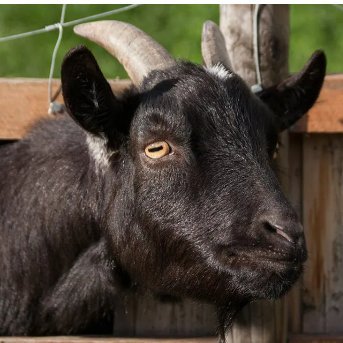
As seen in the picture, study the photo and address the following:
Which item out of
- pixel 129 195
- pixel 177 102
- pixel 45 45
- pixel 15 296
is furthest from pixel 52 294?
pixel 45 45

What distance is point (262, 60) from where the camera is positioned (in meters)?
6.80

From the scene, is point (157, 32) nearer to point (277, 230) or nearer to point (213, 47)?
point (213, 47)

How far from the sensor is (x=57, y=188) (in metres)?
6.49

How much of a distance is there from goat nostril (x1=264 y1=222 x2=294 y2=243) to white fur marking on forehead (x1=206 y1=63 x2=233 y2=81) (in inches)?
39.7

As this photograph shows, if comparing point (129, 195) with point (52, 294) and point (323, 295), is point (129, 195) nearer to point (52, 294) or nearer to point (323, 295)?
point (52, 294)

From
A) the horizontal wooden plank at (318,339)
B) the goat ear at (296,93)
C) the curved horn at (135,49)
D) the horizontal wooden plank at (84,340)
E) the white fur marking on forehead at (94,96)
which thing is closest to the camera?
the white fur marking on forehead at (94,96)

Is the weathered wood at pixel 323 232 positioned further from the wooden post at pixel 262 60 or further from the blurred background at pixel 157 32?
the blurred background at pixel 157 32

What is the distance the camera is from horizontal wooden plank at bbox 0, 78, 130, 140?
22.4ft

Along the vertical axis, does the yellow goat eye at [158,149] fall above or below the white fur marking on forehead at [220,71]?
below

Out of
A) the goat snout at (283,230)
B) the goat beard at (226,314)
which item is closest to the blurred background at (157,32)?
the goat beard at (226,314)

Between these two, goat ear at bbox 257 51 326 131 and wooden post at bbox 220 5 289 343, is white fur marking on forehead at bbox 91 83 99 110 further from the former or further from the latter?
wooden post at bbox 220 5 289 343

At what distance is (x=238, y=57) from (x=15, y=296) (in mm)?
1826

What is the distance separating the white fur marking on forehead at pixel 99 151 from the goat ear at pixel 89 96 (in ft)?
0.28

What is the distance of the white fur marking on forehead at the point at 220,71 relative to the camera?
→ 6129 mm
